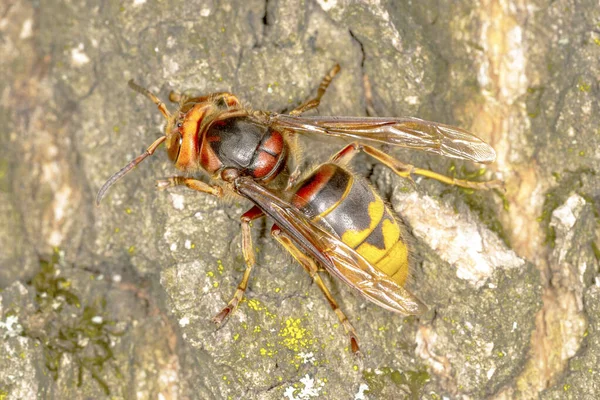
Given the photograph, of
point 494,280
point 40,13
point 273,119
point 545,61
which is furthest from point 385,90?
point 40,13

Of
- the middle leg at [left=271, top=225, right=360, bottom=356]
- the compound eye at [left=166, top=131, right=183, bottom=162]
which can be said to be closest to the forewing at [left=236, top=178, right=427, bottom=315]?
the middle leg at [left=271, top=225, right=360, bottom=356]

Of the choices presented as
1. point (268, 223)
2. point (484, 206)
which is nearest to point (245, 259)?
point (268, 223)

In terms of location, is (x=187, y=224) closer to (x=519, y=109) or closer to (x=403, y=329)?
(x=403, y=329)

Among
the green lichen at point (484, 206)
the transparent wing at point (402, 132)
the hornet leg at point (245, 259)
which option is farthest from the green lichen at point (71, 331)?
the green lichen at point (484, 206)

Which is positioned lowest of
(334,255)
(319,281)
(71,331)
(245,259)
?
(71,331)

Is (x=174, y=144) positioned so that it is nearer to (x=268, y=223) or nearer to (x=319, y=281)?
(x=268, y=223)

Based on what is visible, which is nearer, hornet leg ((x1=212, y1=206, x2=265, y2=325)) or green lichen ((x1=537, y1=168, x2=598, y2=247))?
hornet leg ((x1=212, y1=206, x2=265, y2=325))

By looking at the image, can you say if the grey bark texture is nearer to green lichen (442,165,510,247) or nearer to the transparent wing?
green lichen (442,165,510,247)
